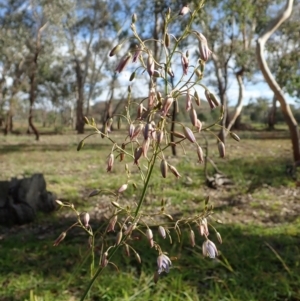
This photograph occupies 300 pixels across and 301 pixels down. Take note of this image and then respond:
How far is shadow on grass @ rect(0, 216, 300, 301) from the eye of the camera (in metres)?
3.23

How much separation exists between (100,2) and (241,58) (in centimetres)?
1635

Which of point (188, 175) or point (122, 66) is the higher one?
point (122, 66)

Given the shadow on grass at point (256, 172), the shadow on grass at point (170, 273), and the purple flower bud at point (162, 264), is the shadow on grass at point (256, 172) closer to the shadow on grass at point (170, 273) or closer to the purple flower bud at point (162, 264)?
the shadow on grass at point (170, 273)

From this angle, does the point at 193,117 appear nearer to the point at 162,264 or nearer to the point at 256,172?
the point at 162,264

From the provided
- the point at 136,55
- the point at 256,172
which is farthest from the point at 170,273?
the point at 256,172

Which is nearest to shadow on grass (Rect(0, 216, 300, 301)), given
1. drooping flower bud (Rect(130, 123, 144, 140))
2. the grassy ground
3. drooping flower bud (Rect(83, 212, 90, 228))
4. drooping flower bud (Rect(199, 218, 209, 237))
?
the grassy ground

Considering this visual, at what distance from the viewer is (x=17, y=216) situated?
18.9ft

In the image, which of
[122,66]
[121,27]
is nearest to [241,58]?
[122,66]

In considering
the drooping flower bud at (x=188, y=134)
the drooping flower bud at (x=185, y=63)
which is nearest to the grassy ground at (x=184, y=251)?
the drooping flower bud at (x=188, y=134)

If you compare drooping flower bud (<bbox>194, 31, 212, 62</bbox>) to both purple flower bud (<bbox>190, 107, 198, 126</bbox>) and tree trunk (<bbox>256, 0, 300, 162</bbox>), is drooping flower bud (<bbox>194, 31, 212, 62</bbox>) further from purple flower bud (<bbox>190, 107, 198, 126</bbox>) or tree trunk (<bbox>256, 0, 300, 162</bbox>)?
tree trunk (<bbox>256, 0, 300, 162</bbox>)

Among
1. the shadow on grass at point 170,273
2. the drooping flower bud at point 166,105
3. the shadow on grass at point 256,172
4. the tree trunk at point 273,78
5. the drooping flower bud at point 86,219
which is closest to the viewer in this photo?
the drooping flower bud at point 166,105

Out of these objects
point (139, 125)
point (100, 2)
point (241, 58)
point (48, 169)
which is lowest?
point (48, 169)

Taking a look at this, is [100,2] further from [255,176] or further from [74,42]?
[255,176]

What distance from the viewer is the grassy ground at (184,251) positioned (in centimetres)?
329
